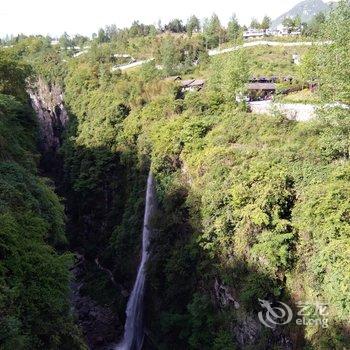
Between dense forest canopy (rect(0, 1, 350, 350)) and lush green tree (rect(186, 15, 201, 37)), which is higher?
lush green tree (rect(186, 15, 201, 37))

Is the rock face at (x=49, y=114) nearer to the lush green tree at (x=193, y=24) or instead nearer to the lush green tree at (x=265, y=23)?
the lush green tree at (x=193, y=24)

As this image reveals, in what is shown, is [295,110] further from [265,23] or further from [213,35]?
[265,23]

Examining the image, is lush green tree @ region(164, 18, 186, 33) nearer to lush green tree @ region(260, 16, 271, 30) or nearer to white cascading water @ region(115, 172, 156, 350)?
lush green tree @ region(260, 16, 271, 30)

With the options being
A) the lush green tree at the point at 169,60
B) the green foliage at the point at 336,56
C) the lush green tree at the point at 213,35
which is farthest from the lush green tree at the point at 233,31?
the green foliage at the point at 336,56

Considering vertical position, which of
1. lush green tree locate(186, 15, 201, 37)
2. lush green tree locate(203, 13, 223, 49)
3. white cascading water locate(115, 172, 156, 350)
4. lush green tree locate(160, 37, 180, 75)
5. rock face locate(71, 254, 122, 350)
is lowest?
rock face locate(71, 254, 122, 350)

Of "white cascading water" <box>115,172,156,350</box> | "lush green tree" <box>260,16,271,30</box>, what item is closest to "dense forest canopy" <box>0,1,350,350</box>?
"white cascading water" <box>115,172,156,350</box>

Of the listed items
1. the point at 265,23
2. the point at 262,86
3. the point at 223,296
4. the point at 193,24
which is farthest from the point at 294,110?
the point at 193,24

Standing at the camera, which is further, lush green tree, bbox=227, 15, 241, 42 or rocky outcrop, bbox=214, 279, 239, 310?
lush green tree, bbox=227, 15, 241, 42
